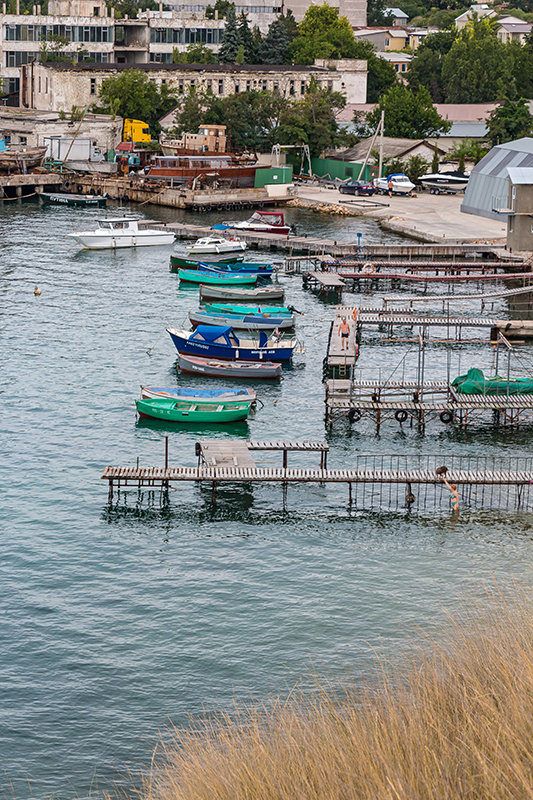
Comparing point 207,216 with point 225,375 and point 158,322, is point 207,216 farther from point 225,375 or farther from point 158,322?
point 225,375

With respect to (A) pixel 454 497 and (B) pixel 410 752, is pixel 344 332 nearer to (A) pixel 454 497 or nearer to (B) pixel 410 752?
(A) pixel 454 497

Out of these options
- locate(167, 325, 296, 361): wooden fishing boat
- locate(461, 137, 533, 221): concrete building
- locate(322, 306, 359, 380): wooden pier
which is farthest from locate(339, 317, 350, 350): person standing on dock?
locate(461, 137, 533, 221): concrete building

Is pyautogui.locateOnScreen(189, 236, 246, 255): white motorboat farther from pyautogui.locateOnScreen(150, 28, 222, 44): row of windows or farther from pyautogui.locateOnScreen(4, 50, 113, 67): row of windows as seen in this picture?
pyautogui.locateOnScreen(150, 28, 222, 44): row of windows

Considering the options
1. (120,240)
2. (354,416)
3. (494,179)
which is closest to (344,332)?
(354,416)

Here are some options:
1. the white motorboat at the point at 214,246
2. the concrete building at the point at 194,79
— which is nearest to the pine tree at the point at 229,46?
the concrete building at the point at 194,79

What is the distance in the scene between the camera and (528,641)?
27.0m

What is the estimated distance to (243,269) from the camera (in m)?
102

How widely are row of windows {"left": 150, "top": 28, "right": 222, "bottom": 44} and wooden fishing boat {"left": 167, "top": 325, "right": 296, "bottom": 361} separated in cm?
13442

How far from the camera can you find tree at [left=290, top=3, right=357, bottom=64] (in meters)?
188

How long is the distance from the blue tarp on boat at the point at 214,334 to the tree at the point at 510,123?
9323cm

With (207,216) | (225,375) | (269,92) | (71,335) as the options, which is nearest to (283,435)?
(225,375)

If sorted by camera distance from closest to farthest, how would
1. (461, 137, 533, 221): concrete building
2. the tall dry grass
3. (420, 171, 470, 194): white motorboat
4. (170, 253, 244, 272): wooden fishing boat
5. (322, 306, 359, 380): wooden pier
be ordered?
the tall dry grass < (322, 306, 359, 380): wooden pier < (170, 253, 244, 272): wooden fishing boat < (461, 137, 533, 221): concrete building < (420, 171, 470, 194): white motorboat

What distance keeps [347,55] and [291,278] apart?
313ft

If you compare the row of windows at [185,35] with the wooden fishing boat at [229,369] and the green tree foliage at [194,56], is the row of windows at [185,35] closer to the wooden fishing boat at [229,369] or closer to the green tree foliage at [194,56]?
the green tree foliage at [194,56]
